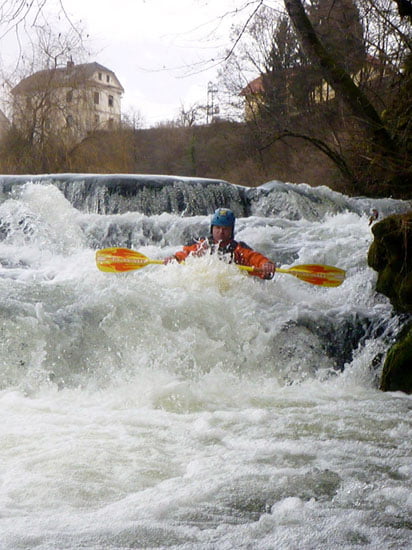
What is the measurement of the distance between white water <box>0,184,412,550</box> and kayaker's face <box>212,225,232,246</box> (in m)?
0.30

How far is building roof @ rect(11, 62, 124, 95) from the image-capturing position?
16.7m

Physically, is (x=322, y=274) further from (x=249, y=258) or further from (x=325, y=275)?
(x=249, y=258)

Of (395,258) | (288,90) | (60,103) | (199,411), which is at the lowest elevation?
(199,411)

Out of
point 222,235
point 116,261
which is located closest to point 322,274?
point 222,235

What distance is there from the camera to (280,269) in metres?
5.29

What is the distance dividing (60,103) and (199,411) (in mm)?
15275

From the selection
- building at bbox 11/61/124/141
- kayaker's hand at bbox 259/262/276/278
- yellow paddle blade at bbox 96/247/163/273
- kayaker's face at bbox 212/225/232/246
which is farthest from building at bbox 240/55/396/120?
kayaker's hand at bbox 259/262/276/278

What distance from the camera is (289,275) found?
19.1ft

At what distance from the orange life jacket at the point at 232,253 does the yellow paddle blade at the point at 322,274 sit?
25cm

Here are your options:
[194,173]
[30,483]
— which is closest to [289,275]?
[30,483]

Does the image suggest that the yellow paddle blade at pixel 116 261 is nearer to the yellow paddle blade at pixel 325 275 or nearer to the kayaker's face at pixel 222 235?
the kayaker's face at pixel 222 235

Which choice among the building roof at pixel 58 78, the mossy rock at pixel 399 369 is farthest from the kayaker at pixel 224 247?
the building roof at pixel 58 78

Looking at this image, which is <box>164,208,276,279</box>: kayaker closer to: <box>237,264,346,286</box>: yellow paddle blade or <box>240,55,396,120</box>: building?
<box>237,264,346,286</box>: yellow paddle blade

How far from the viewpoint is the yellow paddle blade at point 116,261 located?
5367 millimetres
